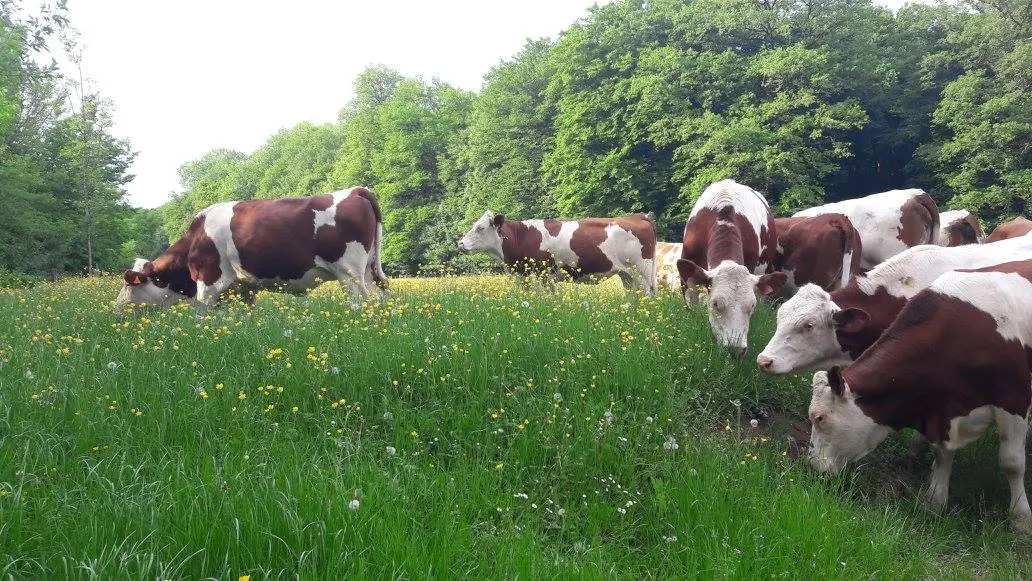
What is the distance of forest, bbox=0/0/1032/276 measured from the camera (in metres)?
26.6

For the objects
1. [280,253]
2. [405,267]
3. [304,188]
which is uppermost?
[304,188]

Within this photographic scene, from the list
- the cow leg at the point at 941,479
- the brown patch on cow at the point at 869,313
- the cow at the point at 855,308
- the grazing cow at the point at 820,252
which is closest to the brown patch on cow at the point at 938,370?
the cow leg at the point at 941,479

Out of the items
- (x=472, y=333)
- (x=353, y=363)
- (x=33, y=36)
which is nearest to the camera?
(x=353, y=363)

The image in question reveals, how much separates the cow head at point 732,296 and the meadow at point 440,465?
198 millimetres

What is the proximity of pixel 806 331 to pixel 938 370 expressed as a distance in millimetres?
1237

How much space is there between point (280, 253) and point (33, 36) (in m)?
14.5

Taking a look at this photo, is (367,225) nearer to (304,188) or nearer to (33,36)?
(33,36)

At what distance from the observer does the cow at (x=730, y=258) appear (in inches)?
278

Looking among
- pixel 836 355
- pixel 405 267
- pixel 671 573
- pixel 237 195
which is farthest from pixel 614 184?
pixel 237 195

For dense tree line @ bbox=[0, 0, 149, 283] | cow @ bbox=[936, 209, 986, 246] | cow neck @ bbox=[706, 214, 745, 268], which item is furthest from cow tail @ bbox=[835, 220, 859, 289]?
dense tree line @ bbox=[0, 0, 149, 283]

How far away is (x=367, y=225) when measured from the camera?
10.2m

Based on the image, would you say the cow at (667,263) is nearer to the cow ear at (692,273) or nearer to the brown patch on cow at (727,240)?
the brown patch on cow at (727,240)

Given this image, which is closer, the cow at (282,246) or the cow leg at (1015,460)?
the cow leg at (1015,460)

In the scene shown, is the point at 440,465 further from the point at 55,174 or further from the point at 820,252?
the point at 55,174
